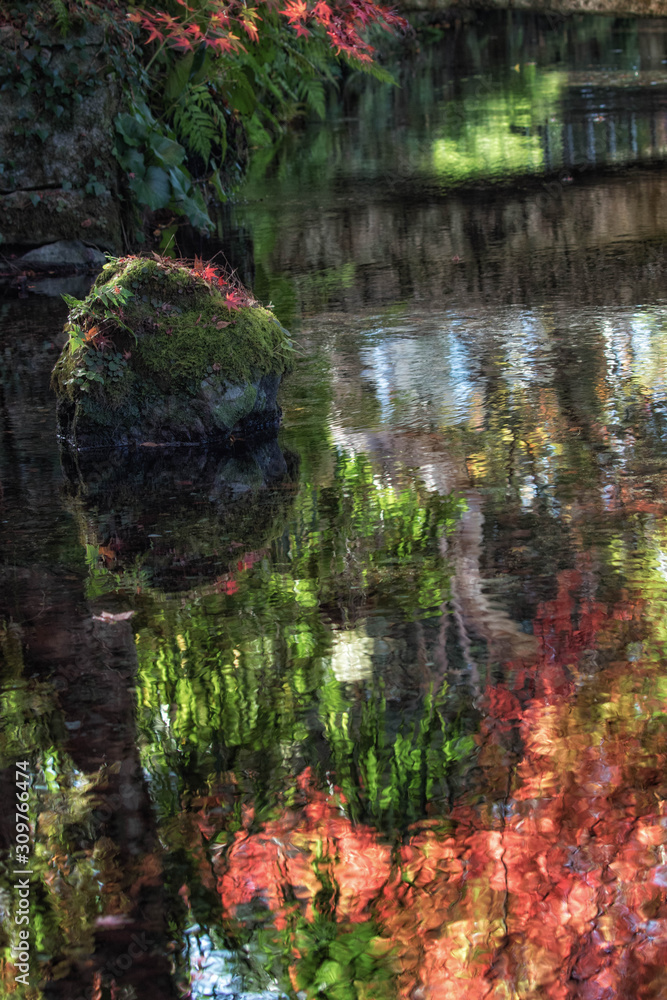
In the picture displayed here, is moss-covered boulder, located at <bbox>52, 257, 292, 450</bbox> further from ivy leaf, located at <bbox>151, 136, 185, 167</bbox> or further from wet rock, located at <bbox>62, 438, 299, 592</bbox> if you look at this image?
ivy leaf, located at <bbox>151, 136, 185, 167</bbox>

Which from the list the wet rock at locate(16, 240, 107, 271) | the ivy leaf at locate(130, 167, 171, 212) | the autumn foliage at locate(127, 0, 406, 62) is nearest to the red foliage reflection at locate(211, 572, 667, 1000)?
the autumn foliage at locate(127, 0, 406, 62)

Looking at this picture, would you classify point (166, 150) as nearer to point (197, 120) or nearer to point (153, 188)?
point (153, 188)

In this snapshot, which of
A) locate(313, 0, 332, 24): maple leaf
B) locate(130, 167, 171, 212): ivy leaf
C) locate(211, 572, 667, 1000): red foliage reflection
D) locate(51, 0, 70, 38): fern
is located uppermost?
locate(51, 0, 70, 38): fern

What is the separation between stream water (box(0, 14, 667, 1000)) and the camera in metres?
2.30

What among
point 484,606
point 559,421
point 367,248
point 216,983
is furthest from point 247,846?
point 367,248

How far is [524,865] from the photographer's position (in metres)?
2.41

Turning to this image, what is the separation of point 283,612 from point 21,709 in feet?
2.70

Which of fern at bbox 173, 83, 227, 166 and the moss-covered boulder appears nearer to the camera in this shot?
the moss-covered boulder

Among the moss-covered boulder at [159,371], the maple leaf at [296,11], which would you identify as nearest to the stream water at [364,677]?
the moss-covered boulder at [159,371]

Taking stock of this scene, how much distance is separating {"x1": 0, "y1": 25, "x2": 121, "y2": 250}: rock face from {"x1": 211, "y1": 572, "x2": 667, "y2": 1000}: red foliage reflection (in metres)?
6.66

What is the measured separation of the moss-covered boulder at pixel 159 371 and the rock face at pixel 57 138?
141 inches

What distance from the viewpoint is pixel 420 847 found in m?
2.50

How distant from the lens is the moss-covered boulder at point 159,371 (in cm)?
515

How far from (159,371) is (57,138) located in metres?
4.18
